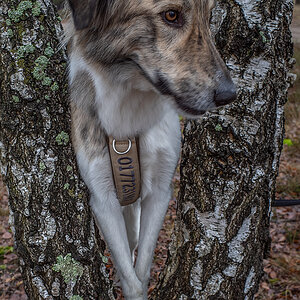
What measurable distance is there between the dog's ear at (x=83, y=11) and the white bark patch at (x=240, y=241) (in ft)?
4.82

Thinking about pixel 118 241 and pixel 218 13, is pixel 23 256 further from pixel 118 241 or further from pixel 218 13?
pixel 218 13

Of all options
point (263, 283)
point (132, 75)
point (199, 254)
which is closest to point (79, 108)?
point (132, 75)

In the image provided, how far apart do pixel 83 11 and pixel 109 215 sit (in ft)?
4.36

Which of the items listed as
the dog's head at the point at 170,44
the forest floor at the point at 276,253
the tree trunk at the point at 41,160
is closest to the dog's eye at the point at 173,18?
the dog's head at the point at 170,44

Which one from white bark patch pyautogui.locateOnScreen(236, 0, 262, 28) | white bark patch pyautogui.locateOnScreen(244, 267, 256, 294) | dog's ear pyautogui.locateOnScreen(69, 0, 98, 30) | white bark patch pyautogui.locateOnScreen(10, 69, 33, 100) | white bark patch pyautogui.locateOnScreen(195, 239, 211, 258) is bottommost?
white bark patch pyautogui.locateOnScreen(244, 267, 256, 294)

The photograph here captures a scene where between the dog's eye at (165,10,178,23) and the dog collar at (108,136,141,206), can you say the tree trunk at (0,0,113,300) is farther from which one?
the dog's eye at (165,10,178,23)

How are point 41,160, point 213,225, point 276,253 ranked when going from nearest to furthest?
1. point 41,160
2. point 213,225
3. point 276,253

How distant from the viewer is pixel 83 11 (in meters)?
2.29

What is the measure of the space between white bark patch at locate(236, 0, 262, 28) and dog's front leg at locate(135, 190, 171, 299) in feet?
4.30

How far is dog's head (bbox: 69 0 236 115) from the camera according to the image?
2137mm

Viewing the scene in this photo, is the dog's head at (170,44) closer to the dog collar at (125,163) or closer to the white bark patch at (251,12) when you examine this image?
the white bark patch at (251,12)

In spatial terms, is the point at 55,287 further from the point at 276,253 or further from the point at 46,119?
the point at 276,253

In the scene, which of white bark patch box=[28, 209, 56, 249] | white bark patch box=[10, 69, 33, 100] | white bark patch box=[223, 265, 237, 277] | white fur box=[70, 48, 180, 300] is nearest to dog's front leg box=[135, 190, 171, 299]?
white fur box=[70, 48, 180, 300]

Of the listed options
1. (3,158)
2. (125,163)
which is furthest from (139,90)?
(3,158)
